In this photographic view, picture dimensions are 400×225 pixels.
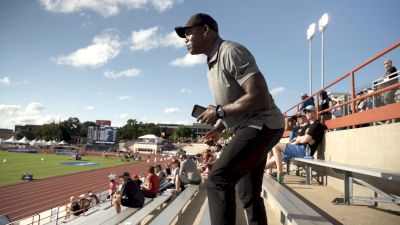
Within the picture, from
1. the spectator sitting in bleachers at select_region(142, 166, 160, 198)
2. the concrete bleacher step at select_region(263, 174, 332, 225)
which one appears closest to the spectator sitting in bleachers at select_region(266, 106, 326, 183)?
the concrete bleacher step at select_region(263, 174, 332, 225)

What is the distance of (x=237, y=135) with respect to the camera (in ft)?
7.09

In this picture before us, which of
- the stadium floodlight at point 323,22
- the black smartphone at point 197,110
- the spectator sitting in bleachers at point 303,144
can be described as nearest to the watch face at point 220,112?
the black smartphone at point 197,110

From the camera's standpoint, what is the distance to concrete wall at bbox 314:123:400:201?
4.58 m

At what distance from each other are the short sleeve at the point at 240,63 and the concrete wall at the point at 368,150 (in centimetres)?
356

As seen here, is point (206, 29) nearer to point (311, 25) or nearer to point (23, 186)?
point (311, 25)

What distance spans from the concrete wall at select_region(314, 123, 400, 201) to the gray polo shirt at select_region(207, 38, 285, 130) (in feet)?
10.8

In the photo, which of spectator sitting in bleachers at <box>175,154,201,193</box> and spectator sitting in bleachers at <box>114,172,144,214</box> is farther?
spectator sitting in bleachers at <box>175,154,201,193</box>

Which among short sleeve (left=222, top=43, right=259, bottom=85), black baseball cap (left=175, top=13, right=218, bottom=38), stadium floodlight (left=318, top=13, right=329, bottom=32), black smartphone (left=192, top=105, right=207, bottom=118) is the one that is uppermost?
stadium floodlight (left=318, top=13, right=329, bottom=32)

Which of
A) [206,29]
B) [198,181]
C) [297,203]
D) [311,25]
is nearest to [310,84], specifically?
[311,25]

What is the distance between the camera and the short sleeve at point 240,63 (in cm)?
203

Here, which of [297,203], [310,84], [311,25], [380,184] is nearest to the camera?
[297,203]

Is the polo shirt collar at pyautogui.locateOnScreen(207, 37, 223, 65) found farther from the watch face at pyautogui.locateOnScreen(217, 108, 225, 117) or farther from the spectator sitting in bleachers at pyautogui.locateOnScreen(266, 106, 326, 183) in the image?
the spectator sitting in bleachers at pyautogui.locateOnScreen(266, 106, 326, 183)

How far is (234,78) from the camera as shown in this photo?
2146 millimetres

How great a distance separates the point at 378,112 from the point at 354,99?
4.08ft
